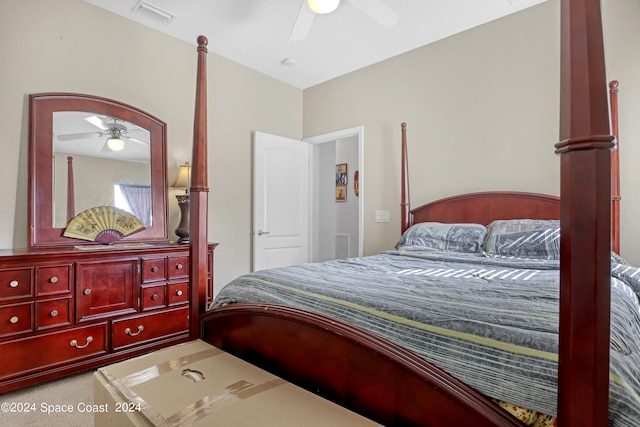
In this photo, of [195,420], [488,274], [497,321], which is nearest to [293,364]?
[195,420]

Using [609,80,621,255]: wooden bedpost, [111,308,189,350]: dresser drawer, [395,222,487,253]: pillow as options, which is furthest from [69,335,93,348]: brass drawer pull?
[609,80,621,255]: wooden bedpost

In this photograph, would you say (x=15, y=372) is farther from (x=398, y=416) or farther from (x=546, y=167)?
(x=546, y=167)

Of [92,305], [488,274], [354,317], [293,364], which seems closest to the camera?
[354,317]

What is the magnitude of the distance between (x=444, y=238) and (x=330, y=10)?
1.86m

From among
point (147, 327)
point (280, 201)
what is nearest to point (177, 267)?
point (147, 327)

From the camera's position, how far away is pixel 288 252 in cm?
423

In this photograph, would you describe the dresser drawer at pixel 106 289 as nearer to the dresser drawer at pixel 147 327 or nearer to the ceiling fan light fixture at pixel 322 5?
the dresser drawer at pixel 147 327

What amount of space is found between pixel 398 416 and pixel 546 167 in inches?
98.7

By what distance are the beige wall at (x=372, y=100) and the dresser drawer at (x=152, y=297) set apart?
2.60 ft

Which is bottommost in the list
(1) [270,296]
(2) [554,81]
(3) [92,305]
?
(3) [92,305]

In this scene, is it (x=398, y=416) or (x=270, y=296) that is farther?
(x=270, y=296)

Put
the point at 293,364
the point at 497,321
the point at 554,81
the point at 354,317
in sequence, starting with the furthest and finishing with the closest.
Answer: the point at 554,81
the point at 293,364
the point at 354,317
the point at 497,321

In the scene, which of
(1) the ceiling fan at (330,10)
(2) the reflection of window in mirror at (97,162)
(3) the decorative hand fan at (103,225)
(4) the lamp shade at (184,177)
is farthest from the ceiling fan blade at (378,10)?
(3) the decorative hand fan at (103,225)

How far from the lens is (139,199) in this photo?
3049mm
